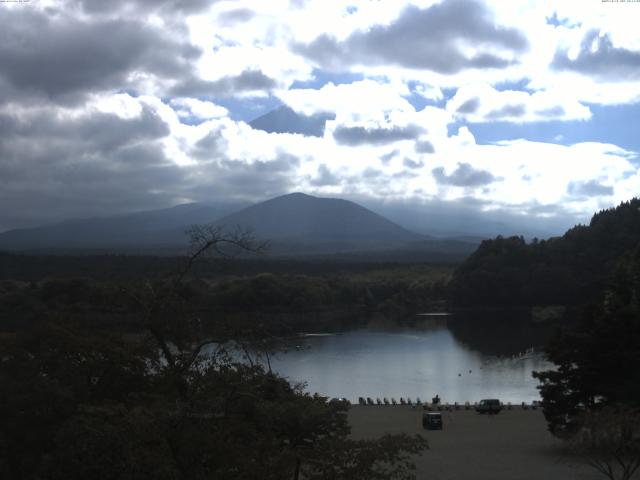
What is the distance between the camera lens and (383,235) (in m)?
186

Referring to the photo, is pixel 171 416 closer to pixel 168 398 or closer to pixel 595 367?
pixel 168 398

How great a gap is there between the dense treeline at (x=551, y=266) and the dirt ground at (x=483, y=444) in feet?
103

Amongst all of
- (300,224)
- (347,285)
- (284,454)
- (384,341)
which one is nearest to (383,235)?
(300,224)

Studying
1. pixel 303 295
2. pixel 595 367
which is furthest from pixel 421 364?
pixel 303 295

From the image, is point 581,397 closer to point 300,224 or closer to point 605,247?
point 605,247

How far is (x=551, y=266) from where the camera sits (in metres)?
51.1

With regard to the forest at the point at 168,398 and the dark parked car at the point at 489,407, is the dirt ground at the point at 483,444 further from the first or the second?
the forest at the point at 168,398

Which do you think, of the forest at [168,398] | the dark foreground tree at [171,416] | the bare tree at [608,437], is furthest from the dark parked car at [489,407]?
the dark foreground tree at [171,416]

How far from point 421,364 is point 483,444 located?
1566 centimetres

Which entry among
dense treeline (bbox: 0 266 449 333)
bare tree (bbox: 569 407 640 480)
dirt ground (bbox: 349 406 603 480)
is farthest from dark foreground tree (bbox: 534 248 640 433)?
dense treeline (bbox: 0 266 449 333)

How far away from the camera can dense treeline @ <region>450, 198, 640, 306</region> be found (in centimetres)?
4900

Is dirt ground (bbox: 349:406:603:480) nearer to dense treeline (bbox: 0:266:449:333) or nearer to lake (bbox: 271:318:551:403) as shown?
lake (bbox: 271:318:551:403)

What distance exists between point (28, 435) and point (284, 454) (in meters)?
2.46

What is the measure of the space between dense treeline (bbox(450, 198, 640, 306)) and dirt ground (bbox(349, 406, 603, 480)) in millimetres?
31522
